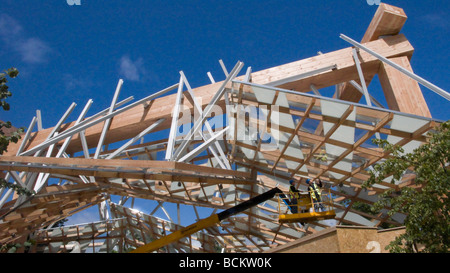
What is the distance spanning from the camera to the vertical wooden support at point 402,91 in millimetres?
12625

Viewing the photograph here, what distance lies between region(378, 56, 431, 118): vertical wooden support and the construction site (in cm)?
4

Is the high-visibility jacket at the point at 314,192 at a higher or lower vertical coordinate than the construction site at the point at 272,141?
lower

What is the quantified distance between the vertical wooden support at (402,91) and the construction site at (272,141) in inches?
1.6

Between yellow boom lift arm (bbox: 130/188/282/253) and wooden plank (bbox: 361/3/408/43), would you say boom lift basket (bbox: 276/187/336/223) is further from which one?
wooden plank (bbox: 361/3/408/43)

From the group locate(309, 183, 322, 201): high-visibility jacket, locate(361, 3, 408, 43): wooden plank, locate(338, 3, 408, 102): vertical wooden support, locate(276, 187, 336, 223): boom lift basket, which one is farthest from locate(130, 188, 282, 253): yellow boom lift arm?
locate(361, 3, 408, 43): wooden plank

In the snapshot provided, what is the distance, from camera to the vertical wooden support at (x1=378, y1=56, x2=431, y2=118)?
12625 millimetres

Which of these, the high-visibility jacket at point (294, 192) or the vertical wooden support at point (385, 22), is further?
the vertical wooden support at point (385, 22)

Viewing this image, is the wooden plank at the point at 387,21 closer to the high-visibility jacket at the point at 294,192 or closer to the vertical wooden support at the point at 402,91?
the vertical wooden support at the point at 402,91

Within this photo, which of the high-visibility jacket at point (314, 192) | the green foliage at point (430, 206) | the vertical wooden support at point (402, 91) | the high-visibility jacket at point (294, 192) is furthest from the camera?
the high-visibility jacket at point (294, 192)

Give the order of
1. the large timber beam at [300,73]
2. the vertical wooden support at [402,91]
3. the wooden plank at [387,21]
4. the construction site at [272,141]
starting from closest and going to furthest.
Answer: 1. the construction site at [272,141]
2. the vertical wooden support at [402,91]
3. the wooden plank at [387,21]
4. the large timber beam at [300,73]

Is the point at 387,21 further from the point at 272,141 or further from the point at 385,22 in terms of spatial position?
the point at 272,141

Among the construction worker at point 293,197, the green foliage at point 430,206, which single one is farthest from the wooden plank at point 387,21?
the green foliage at point 430,206
